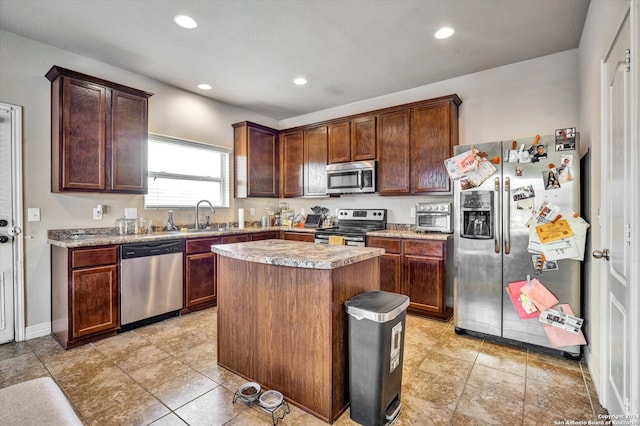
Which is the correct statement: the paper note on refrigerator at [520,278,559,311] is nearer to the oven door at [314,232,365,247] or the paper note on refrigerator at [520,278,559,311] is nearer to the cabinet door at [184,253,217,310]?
the oven door at [314,232,365,247]

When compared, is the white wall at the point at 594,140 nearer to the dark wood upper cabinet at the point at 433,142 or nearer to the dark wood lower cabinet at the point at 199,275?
the dark wood upper cabinet at the point at 433,142

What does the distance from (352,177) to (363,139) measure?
55 centimetres

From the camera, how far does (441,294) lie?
333 cm

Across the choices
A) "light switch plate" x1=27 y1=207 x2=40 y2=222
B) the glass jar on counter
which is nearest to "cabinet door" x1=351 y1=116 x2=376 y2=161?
the glass jar on counter

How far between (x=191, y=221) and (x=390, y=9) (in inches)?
135

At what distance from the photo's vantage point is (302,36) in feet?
9.41

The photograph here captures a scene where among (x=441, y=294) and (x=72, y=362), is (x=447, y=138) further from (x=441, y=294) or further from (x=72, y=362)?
(x=72, y=362)

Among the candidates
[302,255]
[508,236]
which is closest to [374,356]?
[302,255]

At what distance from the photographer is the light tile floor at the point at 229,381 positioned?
182 cm

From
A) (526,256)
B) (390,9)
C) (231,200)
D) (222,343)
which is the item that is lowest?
(222,343)

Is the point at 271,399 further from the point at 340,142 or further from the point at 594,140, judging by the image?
the point at 340,142

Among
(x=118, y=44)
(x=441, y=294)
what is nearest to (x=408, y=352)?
(x=441, y=294)

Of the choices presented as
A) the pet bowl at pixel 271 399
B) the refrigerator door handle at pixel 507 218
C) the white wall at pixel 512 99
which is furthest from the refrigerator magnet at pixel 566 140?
the pet bowl at pixel 271 399

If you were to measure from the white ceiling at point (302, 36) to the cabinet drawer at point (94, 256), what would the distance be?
1.97 m
